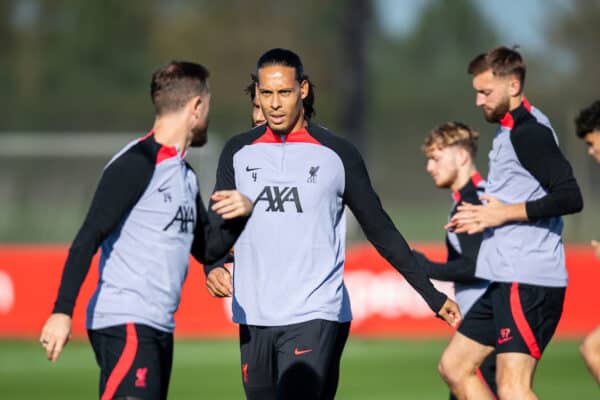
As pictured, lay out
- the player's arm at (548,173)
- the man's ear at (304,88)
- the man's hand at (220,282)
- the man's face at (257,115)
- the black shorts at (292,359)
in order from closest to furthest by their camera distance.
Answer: the black shorts at (292,359), the man's ear at (304,88), the man's hand at (220,282), the player's arm at (548,173), the man's face at (257,115)

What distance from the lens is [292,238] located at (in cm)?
621

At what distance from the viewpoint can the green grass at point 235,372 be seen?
11.7 m

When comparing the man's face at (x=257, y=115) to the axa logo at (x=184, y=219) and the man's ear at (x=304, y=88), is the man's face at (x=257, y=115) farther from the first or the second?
the axa logo at (x=184, y=219)

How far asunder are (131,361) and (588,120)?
3.89 metres

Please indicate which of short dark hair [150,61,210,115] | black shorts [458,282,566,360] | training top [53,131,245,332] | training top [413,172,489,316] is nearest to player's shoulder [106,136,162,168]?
training top [53,131,245,332]

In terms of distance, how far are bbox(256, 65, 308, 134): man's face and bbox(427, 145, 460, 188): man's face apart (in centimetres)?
230

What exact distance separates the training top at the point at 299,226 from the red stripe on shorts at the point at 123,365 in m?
0.70

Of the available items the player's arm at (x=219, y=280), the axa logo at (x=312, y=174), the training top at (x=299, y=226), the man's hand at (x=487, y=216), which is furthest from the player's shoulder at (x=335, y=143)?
the man's hand at (x=487, y=216)

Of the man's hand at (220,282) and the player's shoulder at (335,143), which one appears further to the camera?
the man's hand at (220,282)

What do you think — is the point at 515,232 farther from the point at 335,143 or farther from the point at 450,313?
the point at 335,143

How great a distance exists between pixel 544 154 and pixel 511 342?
3.98 feet

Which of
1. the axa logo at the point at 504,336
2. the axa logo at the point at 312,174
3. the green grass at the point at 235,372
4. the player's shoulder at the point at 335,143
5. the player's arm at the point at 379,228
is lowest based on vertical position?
the green grass at the point at 235,372

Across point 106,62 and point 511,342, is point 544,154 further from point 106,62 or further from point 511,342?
point 106,62

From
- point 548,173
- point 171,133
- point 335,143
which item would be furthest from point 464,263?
point 171,133
